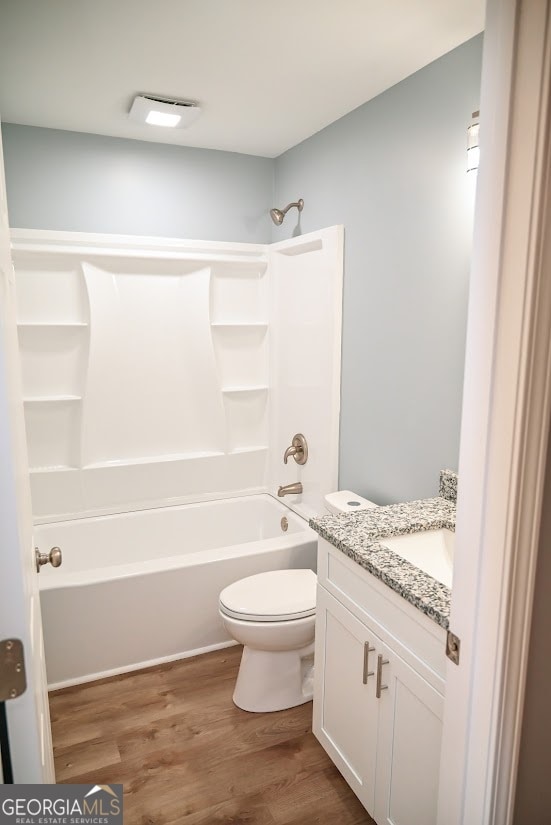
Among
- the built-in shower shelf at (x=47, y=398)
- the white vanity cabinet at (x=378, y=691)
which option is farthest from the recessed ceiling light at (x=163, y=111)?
the white vanity cabinet at (x=378, y=691)

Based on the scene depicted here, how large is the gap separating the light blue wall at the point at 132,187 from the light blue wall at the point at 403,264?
546 millimetres

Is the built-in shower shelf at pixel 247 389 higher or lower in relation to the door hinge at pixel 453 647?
higher

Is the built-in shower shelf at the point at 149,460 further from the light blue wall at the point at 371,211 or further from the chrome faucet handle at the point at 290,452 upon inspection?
the light blue wall at the point at 371,211

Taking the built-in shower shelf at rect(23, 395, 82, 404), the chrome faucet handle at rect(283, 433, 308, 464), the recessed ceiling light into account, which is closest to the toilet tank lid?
the chrome faucet handle at rect(283, 433, 308, 464)

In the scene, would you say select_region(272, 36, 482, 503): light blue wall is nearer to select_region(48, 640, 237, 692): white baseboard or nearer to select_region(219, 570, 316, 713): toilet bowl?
select_region(219, 570, 316, 713): toilet bowl

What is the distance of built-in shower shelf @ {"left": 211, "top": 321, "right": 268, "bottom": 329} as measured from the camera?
3370 mm

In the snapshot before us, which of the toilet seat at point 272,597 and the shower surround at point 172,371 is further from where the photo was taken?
the shower surround at point 172,371

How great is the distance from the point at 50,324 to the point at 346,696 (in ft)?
7.61

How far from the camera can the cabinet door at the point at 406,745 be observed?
53.7 inches

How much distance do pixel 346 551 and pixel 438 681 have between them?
45 centimetres

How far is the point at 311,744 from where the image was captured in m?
2.09

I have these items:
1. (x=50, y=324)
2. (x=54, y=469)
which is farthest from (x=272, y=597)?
(x=50, y=324)

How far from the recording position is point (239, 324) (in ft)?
11.2

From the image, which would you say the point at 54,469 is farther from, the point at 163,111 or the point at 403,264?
the point at 403,264
